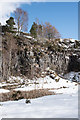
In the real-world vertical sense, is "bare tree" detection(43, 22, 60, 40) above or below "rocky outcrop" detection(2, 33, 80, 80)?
above

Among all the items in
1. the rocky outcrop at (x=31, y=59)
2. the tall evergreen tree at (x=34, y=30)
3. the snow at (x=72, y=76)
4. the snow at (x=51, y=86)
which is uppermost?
the tall evergreen tree at (x=34, y=30)

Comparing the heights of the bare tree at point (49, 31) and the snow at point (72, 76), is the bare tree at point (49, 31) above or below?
above

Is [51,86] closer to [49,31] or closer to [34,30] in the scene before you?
[34,30]

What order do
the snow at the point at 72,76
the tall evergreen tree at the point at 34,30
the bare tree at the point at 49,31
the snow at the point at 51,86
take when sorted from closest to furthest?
the snow at the point at 51,86 → the snow at the point at 72,76 → the tall evergreen tree at the point at 34,30 → the bare tree at the point at 49,31

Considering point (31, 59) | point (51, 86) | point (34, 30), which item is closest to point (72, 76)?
point (31, 59)

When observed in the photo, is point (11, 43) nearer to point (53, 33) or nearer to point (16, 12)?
point (16, 12)

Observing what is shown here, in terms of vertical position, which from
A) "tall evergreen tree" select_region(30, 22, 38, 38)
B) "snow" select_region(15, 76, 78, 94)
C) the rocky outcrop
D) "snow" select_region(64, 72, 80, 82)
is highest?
"tall evergreen tree" select_region(30, 22, 38, 38)

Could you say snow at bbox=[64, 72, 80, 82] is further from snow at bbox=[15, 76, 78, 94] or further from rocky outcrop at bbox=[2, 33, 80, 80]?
snow at bbox=[15, 76, 78, 94]

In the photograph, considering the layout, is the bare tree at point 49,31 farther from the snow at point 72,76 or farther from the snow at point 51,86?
the snow at point 51,86

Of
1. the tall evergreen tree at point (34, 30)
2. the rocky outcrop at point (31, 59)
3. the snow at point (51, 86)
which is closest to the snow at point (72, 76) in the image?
the rocky outcrop at point (31, 59)

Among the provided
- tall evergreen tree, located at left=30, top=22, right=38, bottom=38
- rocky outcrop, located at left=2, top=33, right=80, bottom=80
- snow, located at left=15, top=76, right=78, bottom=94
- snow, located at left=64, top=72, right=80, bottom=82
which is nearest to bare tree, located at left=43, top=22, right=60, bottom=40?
tall evergreen tree, located at left=30, top=22, right=38, bottom=38

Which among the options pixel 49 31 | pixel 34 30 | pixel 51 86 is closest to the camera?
pixel 51 86

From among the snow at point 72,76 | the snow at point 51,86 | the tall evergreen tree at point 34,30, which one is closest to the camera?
the snow at point 51,86

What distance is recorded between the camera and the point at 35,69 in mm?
20531
